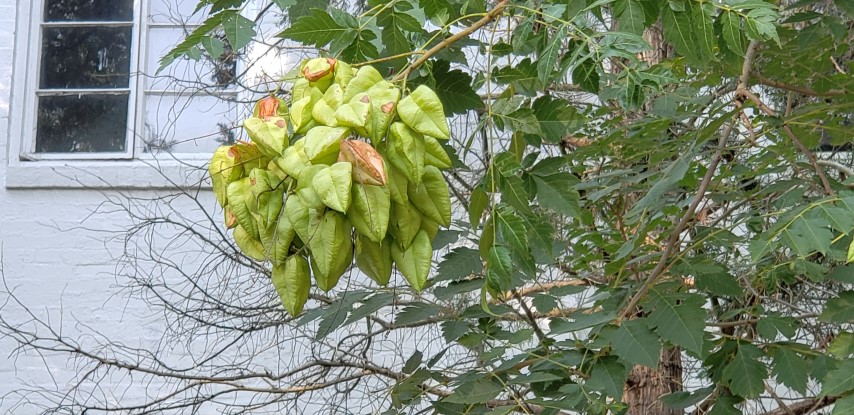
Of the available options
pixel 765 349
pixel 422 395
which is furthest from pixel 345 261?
pixel 765 349

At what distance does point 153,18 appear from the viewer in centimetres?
442

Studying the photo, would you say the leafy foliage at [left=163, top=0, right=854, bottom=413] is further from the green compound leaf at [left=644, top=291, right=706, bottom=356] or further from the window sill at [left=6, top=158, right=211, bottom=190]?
the window sill at [left=6, top=158, right=211, bottom=190]

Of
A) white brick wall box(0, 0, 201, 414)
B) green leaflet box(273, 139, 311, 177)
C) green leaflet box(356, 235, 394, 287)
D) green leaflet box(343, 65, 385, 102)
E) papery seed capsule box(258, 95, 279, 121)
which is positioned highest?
green leaflet box(343, 65, 385, 102)

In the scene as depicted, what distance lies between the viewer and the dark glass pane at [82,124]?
4.40 m

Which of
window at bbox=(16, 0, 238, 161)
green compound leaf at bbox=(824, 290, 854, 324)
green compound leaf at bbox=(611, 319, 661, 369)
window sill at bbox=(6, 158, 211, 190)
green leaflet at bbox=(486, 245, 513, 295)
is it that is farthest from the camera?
window at bbox=(16, 0, 238, 161)

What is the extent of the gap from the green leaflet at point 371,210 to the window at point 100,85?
3434 mm

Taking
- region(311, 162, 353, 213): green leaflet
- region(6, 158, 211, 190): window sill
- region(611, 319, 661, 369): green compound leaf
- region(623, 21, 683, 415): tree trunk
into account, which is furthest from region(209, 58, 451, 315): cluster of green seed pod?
region(6, 158, 211, 190): window sill

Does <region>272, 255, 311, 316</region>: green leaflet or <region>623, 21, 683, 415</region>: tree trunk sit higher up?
<region>272, 255, 311, 316</region>: green leaflet

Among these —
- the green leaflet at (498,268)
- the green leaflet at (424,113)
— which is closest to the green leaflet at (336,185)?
the green leaflet at (424,113)

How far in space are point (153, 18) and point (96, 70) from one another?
36 cm

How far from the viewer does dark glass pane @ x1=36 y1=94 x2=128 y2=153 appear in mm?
4398

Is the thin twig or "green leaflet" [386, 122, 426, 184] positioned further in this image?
the thin twig

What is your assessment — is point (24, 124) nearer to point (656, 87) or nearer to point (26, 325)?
point (26, 325)

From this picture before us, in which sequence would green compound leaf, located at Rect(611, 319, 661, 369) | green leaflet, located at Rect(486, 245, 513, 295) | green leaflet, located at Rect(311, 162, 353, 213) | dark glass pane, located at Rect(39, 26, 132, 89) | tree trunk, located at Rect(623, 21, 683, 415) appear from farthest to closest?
dark glass pane, located at Rect(39, 26, 132, 89) < tree trunk, located at Rect(623, 21, 683, 415) < green compound leaf, located at Rect(611, 319, 661, 369) < green leaflet, located at Rect(486, 245, 513, 295) < green leaflet, located at Rect(311, 162, 353, 213)
